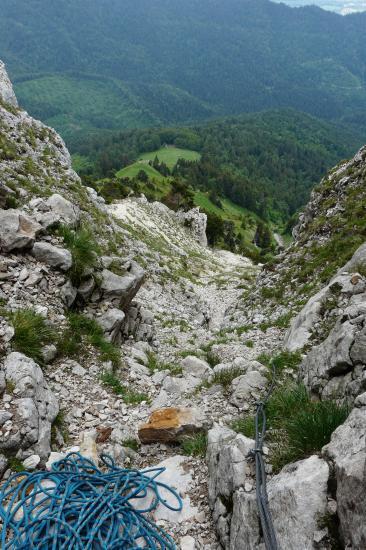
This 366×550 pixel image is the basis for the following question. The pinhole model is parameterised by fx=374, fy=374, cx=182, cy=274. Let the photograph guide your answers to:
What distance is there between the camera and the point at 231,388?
10.7 metres

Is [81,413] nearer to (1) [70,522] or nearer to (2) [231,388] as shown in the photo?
(1) [70,522]

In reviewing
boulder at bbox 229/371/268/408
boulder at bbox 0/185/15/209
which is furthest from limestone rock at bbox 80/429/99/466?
boulder at bbox 0/185/15/209

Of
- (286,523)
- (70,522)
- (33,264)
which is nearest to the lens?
(286,523)

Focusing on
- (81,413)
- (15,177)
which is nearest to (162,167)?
(15,177)

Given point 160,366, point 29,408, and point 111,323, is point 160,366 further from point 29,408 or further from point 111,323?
point 29,408

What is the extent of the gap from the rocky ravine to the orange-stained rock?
1.2 inches

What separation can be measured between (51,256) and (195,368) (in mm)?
6335

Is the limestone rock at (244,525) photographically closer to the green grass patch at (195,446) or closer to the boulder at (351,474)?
the boulder at (351,474)

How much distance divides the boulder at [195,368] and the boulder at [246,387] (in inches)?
85.3

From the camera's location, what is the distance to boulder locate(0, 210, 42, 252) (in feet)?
38.7

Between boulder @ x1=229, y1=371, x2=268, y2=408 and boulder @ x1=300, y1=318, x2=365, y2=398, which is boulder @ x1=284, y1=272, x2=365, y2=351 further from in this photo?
boulder @ x1=300, y1=318, x2=365, y2=398

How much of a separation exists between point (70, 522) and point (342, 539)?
397cm

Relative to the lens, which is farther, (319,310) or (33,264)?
(319,310)

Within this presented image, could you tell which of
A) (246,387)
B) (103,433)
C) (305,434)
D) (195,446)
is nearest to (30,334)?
(103,433)
